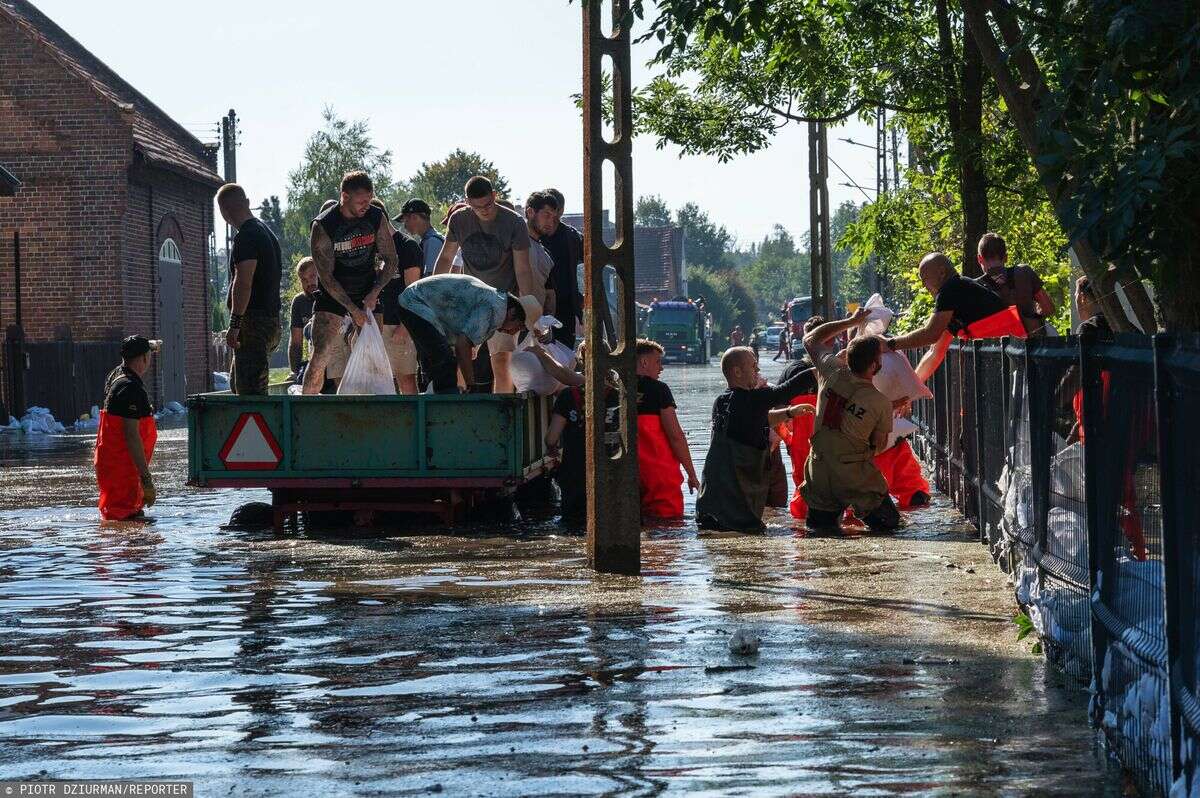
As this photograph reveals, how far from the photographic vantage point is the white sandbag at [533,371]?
14.0 meters

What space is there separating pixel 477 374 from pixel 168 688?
7.85 meters

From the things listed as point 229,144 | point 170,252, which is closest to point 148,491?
point 170,252

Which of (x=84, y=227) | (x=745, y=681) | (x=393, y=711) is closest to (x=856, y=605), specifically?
(x=745, y=681)

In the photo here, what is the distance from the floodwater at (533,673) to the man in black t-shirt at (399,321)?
9.34 feet

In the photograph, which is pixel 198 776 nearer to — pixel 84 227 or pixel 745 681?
pixel 745 681

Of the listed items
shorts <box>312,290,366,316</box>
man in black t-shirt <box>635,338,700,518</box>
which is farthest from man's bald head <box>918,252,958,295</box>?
shorts <box>312,290,366,316</box>

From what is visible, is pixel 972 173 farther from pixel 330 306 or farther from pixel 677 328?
pixel 677 328

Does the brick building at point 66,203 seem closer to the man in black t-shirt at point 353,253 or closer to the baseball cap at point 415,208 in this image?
the baseball cap at point 415,208

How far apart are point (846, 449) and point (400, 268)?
4634 millimetres

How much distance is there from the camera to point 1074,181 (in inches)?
339

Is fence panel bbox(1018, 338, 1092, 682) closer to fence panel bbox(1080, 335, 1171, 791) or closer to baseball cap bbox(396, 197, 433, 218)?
fence panel bbox(1080, 335, 1171, 791)

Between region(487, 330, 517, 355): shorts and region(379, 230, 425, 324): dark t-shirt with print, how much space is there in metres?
0.90

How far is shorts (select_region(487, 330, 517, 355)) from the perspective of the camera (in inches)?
570

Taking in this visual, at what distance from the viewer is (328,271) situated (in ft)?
45.1
